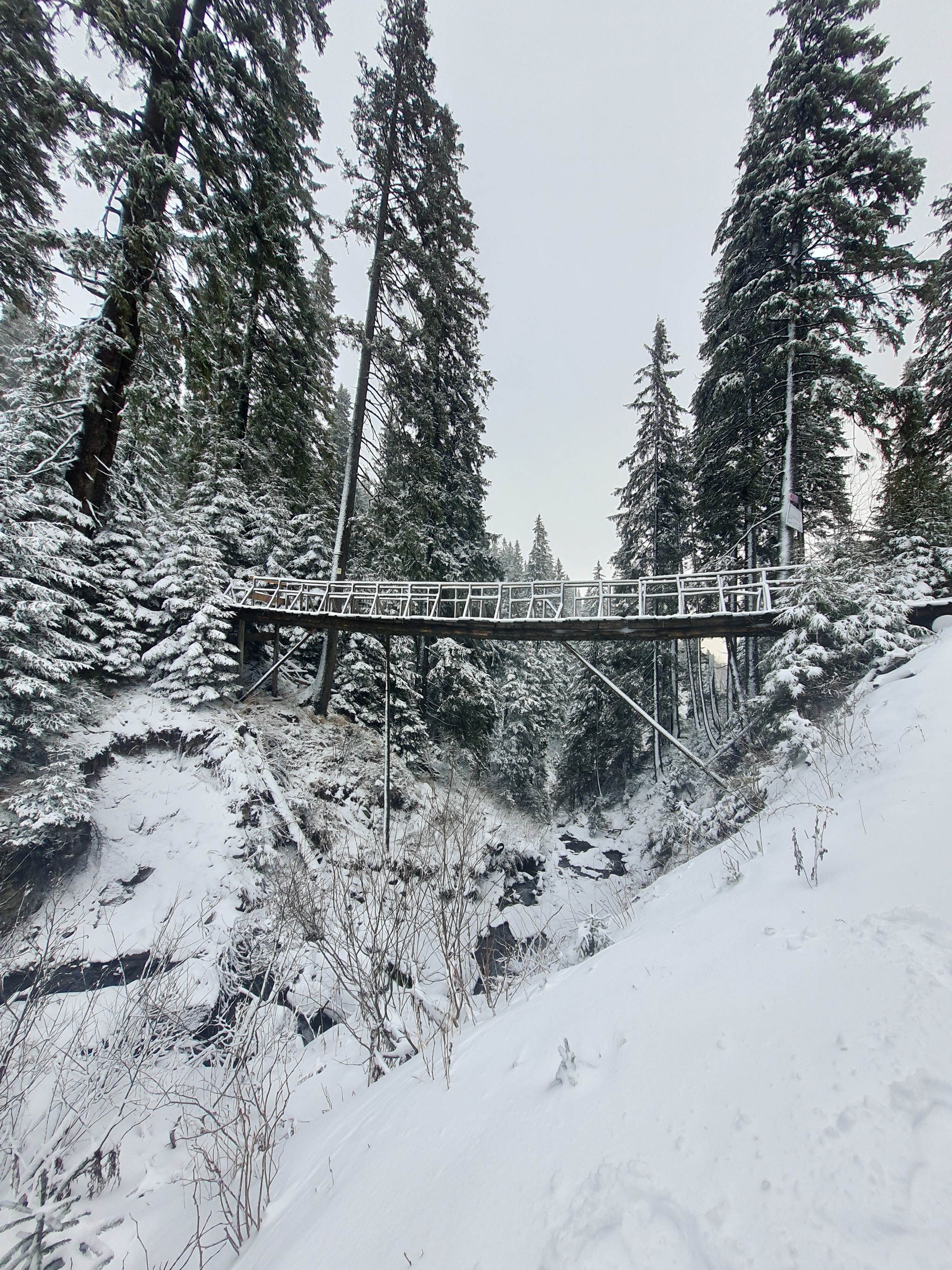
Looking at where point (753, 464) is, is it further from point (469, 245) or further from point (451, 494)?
point (469, 245)

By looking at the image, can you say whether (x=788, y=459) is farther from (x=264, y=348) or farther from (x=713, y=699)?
(x=264, y=348)

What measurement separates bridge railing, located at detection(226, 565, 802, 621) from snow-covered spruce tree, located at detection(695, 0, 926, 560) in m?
1.79

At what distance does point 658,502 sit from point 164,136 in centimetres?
1481

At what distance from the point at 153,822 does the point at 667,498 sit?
17.4 m

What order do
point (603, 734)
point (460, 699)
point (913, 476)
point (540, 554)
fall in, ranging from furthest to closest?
point (540, 554), point (603, 734), point (460, 699), point (913, 476)

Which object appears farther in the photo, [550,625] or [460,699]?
[460,699]

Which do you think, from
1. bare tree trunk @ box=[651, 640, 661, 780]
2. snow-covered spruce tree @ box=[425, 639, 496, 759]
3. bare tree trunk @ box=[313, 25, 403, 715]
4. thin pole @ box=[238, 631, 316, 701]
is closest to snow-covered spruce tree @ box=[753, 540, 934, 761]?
bare tree trunk @ box=[651, 640, 661, 780]

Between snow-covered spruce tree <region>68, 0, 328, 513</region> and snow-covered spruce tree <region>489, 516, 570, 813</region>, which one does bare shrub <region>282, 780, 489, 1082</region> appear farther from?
snow-covered spruce tree <region>489, 516, 570, 813</region>

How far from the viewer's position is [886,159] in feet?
28.6

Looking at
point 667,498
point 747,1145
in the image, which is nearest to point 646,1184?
point 747,1145

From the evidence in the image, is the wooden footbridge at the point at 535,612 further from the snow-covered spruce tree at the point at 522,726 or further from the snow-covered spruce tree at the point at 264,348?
the snow-covered spruce tree at the point at 522,726

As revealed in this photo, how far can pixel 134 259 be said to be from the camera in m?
6.34

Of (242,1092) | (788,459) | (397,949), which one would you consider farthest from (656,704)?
(242,1092)

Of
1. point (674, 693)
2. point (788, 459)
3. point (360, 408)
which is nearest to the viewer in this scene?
point (788, 459)
